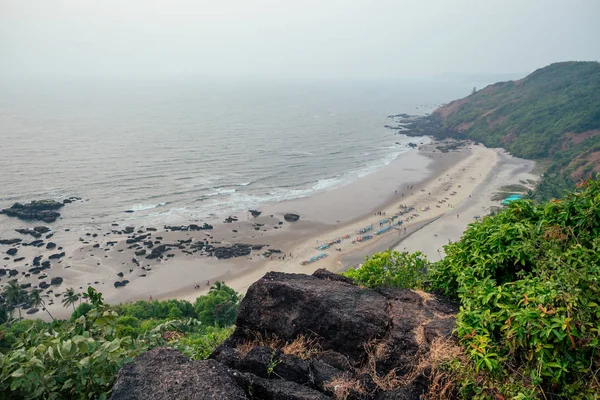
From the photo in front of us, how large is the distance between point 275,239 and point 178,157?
35.2 m

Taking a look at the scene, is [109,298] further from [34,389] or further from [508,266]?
[508,266]

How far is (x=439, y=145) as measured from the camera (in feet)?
288

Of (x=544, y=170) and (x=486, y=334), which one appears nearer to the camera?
(x=486, y=334)

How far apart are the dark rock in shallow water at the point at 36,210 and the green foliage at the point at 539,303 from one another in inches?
2052

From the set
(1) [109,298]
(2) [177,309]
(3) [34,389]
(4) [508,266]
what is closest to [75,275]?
(1) [109,298]

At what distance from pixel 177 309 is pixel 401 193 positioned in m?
40.2

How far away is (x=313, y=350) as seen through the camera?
7.75 m

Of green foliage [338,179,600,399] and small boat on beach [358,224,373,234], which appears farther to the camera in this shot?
small boat on beach [358,224,373,234]

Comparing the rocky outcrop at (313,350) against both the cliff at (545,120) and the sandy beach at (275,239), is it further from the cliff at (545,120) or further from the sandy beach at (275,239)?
the cliff at (545,120)

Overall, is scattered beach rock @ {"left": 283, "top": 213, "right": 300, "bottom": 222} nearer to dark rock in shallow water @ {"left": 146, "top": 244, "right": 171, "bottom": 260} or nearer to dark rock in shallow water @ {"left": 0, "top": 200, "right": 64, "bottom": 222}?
dark rock in shallow water @ {"left": 146, "top": 244, "right": 171, "bottom": 260}

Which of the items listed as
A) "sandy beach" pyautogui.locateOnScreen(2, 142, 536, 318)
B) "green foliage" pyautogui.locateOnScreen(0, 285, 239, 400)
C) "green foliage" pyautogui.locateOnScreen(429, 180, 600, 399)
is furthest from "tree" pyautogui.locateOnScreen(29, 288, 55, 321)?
"green foliage" pyautogui.locateOnScreen(429, 180, 600, 399)

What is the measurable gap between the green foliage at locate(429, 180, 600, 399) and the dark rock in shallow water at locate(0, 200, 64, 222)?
52.1m

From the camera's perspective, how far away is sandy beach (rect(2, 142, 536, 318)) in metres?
36.5

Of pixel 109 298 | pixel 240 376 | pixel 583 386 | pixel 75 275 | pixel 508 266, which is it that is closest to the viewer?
pixel 583 386
